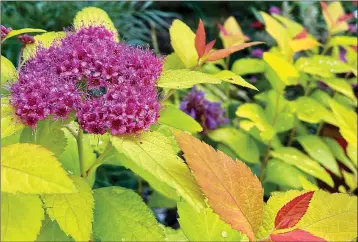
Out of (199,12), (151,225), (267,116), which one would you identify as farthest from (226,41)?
(199,12)

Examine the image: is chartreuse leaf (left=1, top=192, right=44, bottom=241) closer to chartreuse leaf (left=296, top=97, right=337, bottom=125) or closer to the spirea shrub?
the spirea shrub

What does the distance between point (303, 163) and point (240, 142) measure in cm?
24

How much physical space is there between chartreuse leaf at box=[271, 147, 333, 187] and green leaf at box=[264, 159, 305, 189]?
0.04 meters

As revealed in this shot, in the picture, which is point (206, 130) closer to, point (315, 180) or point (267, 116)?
point (267, 116)

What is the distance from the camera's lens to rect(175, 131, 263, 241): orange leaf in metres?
0.57

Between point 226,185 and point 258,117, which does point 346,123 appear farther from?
point 226,185

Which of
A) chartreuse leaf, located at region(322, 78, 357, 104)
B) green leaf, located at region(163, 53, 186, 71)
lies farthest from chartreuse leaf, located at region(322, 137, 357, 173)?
green leaf, located at region(163, 53, 186, 71)

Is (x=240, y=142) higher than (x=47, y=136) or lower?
lower

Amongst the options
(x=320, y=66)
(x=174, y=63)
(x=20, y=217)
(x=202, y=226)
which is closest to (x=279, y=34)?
(x=320, y=66)

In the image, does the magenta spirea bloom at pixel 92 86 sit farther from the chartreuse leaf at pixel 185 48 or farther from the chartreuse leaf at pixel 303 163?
the chartreuse leaf at pixel 303 163

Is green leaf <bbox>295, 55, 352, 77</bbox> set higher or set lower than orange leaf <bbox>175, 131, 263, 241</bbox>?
higher

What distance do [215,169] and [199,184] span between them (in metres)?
0.04

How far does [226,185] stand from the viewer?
23.4 inches

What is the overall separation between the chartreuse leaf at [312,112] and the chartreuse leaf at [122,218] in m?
0.88
